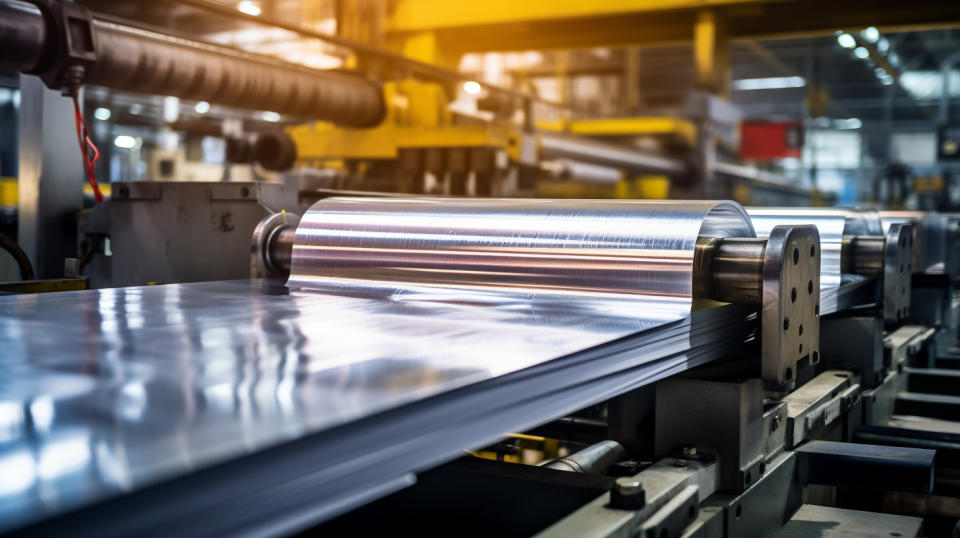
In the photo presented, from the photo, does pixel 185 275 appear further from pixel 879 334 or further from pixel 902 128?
pixel 902 128

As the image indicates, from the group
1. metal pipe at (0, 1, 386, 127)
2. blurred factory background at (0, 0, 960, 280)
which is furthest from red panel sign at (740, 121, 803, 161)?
metal pipe at (0, 1, 386, 127)

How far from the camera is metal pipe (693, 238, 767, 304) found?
97 centimetres

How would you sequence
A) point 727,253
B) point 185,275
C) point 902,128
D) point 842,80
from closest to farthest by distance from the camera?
point 727,253, point 185,275, point 842,80, point 902,128

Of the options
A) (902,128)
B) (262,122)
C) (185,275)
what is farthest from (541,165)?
(902,128)

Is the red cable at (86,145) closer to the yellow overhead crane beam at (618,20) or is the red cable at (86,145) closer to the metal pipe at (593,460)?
the metal pipe at (593,460)

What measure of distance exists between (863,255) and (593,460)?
0.81 meters

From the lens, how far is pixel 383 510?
896mm

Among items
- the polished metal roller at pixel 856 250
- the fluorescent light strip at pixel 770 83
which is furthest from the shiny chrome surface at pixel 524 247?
the fluorescent light strip at pixel 770 83

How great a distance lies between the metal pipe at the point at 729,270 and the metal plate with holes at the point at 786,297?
0.02 meters

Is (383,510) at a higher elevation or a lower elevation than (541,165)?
lower

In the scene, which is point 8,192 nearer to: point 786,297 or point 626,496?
point 786,297

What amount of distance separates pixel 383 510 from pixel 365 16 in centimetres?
346

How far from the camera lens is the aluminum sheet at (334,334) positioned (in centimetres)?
43

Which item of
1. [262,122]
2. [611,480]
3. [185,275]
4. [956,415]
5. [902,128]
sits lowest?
[956,415]
